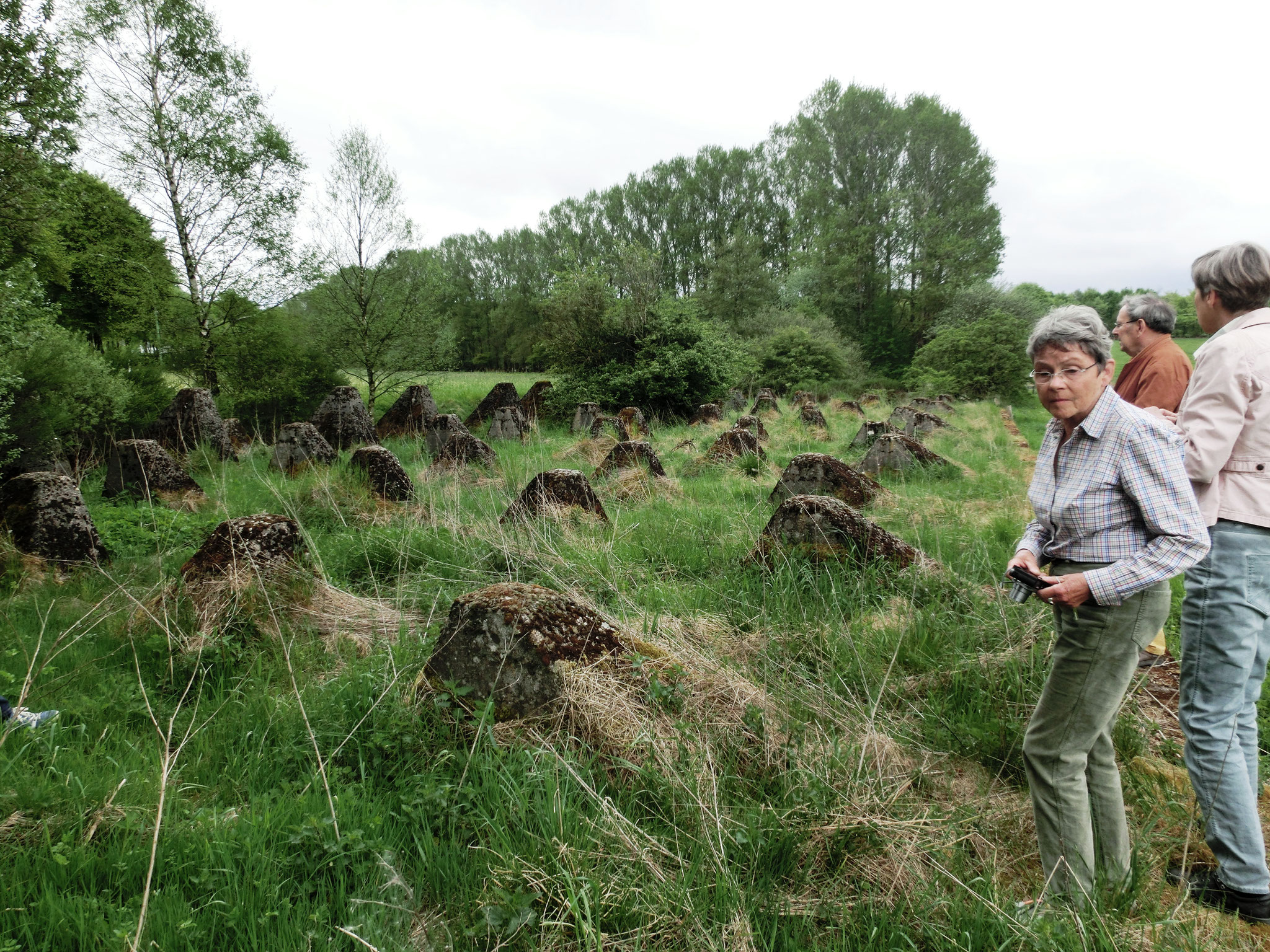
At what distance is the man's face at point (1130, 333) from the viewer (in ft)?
12.8

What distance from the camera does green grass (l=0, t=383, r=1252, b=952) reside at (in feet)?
6.23

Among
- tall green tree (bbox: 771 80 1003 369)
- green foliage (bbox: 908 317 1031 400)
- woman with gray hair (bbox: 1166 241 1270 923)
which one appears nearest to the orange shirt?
woman with gray hair (bbox: 1166 241 1270 923)

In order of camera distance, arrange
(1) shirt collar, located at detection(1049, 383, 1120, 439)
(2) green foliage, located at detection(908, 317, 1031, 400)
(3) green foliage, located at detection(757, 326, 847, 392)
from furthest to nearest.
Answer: (3) green foliage, located at detection(757, 326, 847, 392) < (2) green foliage, located at detection(908, 317, 1031, 400) < (1) shirt collar, located at detection(1049, 383, 1120, 439)

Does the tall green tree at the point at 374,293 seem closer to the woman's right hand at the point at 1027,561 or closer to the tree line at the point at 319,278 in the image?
the tree line at the point at 319,278

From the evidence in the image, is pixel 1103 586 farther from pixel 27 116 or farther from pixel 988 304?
pixel 988 304

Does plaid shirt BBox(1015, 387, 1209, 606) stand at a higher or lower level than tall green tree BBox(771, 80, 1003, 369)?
lower

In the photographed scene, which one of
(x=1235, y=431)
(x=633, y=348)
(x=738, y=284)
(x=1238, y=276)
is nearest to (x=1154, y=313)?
(x=1238, y=276)

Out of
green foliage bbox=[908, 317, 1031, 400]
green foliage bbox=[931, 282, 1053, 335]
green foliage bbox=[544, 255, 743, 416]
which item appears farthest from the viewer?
green foliage bbox=[931, 282, 1053, 335]

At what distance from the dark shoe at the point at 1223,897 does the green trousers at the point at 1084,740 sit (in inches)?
11.2

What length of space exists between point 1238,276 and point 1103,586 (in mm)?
1481

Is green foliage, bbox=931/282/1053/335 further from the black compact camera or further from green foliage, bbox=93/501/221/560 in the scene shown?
the black compact camera

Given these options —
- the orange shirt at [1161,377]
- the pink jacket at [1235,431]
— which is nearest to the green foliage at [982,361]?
the orange shirt at [1161,377]

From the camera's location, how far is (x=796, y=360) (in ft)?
92.0

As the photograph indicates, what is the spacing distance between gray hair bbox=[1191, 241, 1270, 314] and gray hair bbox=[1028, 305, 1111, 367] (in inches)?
29.3
